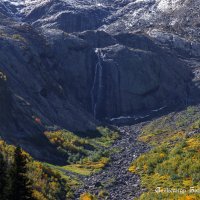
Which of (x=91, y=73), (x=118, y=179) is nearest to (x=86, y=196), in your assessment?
(x=118, y=179)

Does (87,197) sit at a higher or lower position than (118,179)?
lower

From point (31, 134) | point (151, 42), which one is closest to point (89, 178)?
point (31, 134)

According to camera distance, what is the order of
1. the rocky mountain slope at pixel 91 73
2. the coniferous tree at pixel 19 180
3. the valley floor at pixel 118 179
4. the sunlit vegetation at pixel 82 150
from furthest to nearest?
the rocky mountain slope at pixel 91 73, the sunlit vegetation at pixel 82 150, the valley floor at pixel 118 179, the coniferous tree at pixel 19 180

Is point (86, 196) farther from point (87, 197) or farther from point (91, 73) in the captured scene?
point (91, 73)

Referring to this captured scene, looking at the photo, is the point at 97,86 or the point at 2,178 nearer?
the point at 2,178

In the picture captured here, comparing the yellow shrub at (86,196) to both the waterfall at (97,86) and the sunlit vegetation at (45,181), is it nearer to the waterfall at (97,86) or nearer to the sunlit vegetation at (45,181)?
the sunlit vegetation at (45,181)

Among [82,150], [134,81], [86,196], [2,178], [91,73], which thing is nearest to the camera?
[2,178]

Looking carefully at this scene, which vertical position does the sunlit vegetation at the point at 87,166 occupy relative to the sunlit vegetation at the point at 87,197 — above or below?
above

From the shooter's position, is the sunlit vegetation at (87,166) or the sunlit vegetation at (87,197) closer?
the sunlit vegetation at (87,197)

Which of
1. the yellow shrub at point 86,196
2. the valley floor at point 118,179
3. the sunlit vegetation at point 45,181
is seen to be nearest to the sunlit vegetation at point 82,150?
the valley floor at point 118,179

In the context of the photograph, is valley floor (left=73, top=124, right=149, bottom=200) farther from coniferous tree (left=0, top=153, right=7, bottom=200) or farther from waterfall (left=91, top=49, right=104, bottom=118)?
waterfall (left=91, top=49, right=104, bottom=118)

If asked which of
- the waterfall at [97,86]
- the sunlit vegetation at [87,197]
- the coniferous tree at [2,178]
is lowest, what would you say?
the sunlit vegetation at [87,197]

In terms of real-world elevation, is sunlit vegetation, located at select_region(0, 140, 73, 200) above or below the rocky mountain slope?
below

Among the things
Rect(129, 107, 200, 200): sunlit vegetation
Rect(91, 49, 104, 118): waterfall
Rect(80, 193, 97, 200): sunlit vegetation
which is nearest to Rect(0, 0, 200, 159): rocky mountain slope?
Rect(91, 49, 104, 118): waterfall
